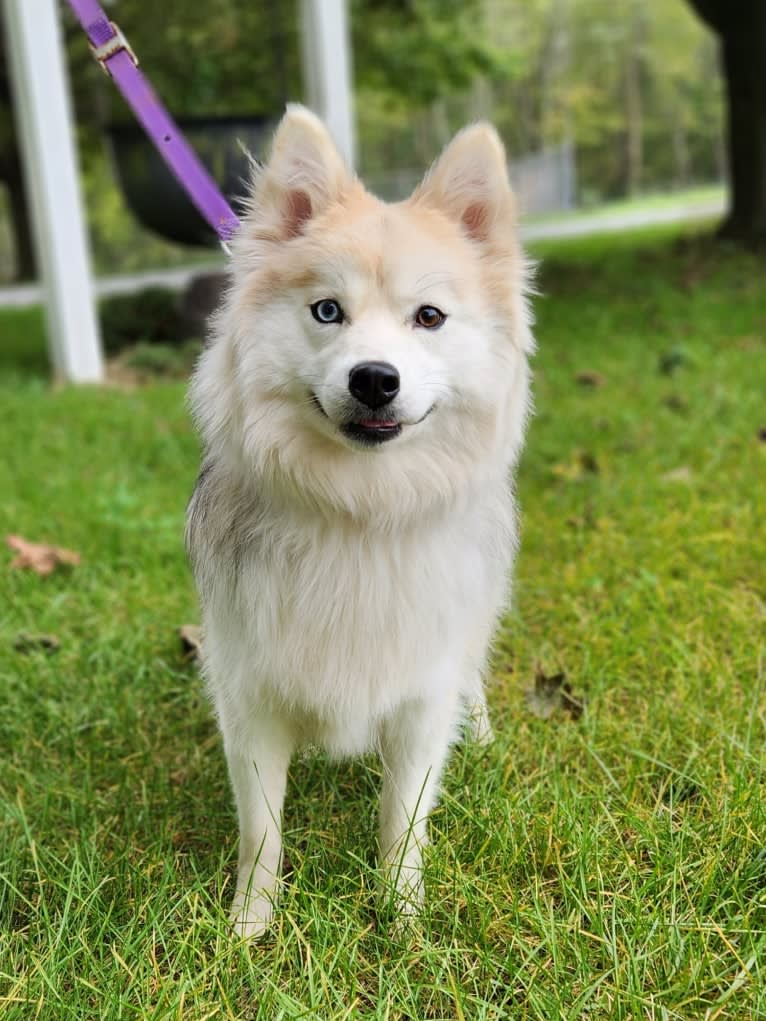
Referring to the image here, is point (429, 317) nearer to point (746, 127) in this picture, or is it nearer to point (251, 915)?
point (251, 915)

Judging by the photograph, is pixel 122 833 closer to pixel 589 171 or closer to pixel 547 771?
pixel 547 771

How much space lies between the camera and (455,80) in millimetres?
15352

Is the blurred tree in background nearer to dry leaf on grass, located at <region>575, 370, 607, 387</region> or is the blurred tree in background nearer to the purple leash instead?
the purple leash

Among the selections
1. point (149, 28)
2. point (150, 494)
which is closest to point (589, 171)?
point (149, 28)

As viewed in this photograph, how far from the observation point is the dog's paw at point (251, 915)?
1.81 meters

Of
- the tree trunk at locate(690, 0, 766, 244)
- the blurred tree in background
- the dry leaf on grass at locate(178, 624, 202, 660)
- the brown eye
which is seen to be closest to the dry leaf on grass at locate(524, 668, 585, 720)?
the dry leaf on grass at locate(178, 624, 202, 660)

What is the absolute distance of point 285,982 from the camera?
5.53 feet

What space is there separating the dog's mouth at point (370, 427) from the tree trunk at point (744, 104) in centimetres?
934

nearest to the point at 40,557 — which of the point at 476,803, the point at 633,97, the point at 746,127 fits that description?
the point at 476,803

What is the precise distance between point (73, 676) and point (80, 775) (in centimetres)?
47

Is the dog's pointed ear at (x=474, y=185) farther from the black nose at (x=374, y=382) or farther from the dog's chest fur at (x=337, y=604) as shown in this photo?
the dog's chest fur at (x=337, y=604)

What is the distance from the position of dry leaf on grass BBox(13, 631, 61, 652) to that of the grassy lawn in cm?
5

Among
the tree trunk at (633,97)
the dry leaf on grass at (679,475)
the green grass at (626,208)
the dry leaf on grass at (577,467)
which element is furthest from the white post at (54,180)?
the tree trunk at (633,97)

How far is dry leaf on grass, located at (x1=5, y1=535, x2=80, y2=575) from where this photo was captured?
3404 millimetres
